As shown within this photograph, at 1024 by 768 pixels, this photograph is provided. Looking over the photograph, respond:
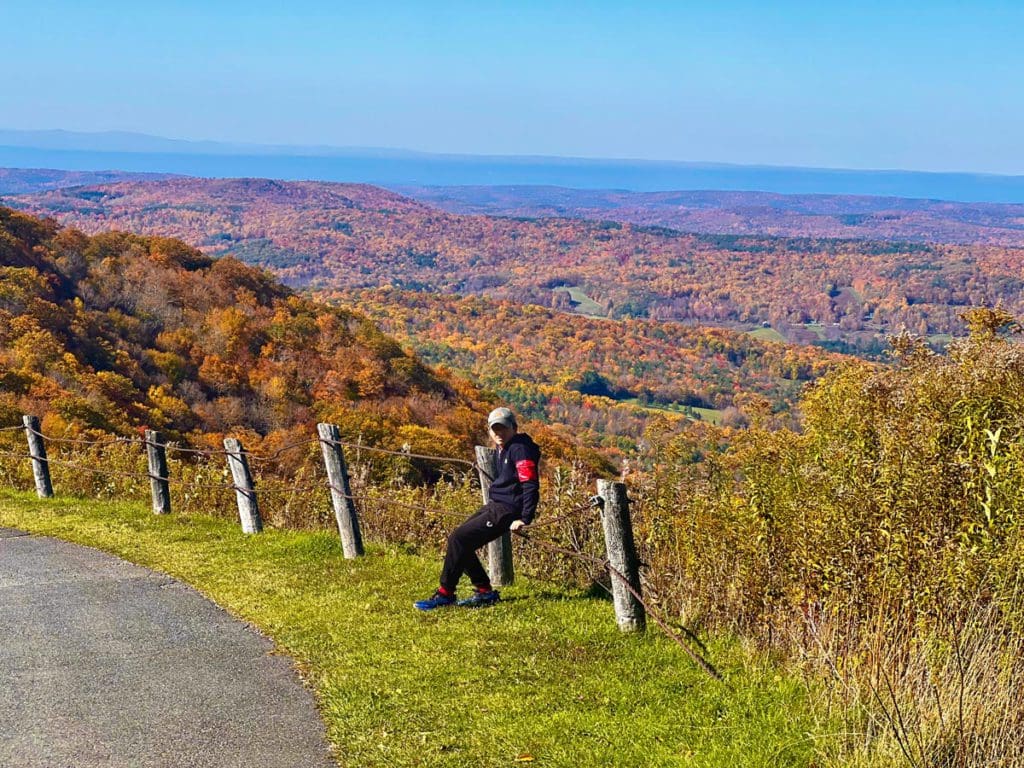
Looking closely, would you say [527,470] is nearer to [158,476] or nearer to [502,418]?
[502,418]

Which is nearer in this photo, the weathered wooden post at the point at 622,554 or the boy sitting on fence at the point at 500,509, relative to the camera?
the weathered wooden post at the point at 622,554

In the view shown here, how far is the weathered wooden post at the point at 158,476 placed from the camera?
11.0m

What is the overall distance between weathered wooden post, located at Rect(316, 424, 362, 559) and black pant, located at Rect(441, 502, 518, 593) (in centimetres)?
188

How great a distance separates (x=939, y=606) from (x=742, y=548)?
1431 millimetres

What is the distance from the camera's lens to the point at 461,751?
482 centimetres

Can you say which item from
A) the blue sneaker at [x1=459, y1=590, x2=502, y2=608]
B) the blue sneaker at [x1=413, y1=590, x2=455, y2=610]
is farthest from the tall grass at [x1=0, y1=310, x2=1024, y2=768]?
the blue sneaker at [x1=413, y1=590, x2=455, y2=610]

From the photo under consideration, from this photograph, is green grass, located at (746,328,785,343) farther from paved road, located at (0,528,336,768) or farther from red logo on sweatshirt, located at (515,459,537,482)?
paved road, located at (0,528,336,768)

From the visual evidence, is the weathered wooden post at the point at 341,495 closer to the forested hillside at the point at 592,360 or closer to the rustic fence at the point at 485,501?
the rustic fence at the point at 485,501

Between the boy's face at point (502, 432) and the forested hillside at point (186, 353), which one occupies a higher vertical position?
the boy's face at point (502, 432)

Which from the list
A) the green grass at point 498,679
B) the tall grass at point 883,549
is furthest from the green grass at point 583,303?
the green grass at point 498,679

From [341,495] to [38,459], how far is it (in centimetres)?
587

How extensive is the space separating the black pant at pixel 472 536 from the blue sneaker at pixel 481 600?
0.49 feet

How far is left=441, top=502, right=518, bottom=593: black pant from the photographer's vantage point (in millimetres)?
6953

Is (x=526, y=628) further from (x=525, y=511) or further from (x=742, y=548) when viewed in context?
(x=742, y=548)
